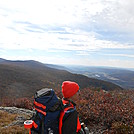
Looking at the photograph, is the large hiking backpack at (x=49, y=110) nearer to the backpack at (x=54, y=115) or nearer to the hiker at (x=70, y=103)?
the backpack at (x=54, y=115)

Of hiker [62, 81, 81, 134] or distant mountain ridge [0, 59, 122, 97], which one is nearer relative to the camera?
hiker [62, 81, 81, 134]

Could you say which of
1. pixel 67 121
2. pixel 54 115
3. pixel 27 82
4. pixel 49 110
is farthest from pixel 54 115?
pixel 27 82

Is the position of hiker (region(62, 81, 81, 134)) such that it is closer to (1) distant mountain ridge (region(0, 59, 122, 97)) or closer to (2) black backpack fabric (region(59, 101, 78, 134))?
(2) black backpack fabric (region(59, 101, 78, 134))

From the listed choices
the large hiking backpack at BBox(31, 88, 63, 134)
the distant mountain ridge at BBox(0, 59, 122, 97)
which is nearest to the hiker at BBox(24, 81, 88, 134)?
the large hiking backpack at BBox(31, 88, 63, 134)

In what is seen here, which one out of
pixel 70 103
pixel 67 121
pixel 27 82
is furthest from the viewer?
pixel 27 82

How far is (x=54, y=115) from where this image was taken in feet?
8.51

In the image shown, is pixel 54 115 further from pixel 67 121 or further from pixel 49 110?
pixel 67 121

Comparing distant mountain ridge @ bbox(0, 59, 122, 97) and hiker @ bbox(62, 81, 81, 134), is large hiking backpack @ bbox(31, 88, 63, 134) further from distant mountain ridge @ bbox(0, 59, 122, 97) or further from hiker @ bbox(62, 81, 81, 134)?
distant mountain ridge @ bbox(0, 59, 122, 97)

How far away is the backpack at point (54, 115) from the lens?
256cm

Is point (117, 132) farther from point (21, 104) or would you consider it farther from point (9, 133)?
point (21, 104)

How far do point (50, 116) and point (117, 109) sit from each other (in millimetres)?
4882

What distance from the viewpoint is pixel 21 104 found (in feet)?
33.4

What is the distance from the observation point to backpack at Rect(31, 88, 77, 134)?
256cm

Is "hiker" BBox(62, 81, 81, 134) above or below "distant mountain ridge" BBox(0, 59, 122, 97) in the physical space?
above
